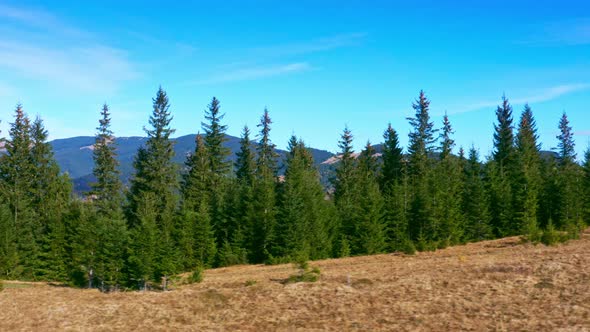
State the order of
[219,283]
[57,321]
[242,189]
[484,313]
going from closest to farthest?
[484,313], [57,321], [219,283], [242,189]

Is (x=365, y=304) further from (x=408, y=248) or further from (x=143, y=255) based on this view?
(x=408, y=248)

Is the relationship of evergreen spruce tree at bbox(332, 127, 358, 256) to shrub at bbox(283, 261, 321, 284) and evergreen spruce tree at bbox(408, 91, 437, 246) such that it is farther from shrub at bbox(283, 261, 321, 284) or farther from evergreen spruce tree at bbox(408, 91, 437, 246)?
shrub at bbox(283, 261, 321, 284)

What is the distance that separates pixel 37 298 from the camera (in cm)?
2528

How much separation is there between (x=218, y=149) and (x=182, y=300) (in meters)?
39.7

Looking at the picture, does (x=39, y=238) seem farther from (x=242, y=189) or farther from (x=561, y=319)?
(x=561, y=319)

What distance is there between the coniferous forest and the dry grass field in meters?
13.5

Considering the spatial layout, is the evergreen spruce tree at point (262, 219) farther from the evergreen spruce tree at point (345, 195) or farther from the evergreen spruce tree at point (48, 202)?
the evergreen spruce tree at point (48, 202)

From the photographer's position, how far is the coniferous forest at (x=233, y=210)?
1737 inches

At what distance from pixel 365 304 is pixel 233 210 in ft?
106

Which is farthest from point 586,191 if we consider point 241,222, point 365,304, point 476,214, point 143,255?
point 143,255

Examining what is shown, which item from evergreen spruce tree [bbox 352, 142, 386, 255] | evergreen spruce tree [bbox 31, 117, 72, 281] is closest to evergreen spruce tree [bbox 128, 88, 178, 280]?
evergreen spruce tree [bbox 31, 117, 72, 281]

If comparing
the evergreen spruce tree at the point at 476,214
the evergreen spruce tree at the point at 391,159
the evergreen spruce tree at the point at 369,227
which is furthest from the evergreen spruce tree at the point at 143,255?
the evergreen spruce tree at the point at 391,159

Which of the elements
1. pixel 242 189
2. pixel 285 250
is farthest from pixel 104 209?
pixel 285 250

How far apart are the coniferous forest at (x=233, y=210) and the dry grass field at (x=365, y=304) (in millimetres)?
13472
